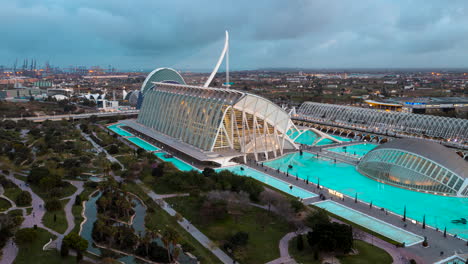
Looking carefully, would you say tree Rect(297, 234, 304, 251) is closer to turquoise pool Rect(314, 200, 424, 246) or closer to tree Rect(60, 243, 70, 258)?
turquoise pool Rect(314, 200, 424, 246)

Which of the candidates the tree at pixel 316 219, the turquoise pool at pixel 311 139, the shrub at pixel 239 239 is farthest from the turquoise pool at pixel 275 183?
the turquoise pool at pixel 311 139

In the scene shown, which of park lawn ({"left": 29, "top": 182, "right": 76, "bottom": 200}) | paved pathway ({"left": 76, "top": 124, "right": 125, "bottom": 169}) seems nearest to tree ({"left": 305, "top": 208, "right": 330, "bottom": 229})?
park lawn ({"left": 29, "top": 182, "right": 76, "bottom": 200})

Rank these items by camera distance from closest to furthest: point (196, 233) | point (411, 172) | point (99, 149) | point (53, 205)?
point (196, 233), point (53, 205), point (411, 172), point (99, 149)

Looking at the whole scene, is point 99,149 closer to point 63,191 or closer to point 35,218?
point 63,191

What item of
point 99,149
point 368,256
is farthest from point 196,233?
point 99,149

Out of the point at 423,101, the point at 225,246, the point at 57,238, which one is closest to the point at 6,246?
the point at 57,238
